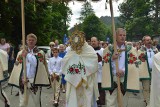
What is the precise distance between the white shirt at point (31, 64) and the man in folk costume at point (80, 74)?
3.26 ft

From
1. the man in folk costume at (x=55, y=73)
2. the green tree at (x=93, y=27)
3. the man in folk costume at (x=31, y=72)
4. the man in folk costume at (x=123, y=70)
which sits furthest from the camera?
the green tree at (x=93, y=27)

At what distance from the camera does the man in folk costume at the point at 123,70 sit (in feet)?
26.6

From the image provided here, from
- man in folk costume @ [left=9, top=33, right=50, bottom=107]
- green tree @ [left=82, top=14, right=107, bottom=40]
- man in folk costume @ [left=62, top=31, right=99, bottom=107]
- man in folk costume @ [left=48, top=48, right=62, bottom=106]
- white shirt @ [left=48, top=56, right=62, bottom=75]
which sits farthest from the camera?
green tree @ [left=82, top=14, right=107, bottom=40]

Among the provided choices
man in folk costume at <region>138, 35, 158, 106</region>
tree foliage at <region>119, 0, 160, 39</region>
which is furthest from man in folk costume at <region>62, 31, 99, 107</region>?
tree foliage at <region>119, 0, 160, 39</region>

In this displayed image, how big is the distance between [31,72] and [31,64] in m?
0.20

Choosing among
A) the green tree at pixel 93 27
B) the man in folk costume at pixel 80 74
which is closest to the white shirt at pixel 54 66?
the man in folk costume at pixel 80 74

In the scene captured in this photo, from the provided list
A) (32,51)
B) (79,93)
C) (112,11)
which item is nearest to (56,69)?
(32,51)

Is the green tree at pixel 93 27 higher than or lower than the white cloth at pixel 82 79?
higher

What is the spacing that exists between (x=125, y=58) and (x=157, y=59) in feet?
5.02

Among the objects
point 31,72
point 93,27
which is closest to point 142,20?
point 93,27

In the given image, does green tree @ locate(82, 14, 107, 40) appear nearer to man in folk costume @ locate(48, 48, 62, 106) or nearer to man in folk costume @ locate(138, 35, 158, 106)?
man in folk costume @ locate(48, 48, 62, 106)

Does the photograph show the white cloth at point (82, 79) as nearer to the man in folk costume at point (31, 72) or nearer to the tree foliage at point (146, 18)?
the man in folk costume at point (31, 72)

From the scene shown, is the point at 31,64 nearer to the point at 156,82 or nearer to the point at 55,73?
the point at 55,73

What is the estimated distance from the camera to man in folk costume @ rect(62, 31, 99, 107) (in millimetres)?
8273
